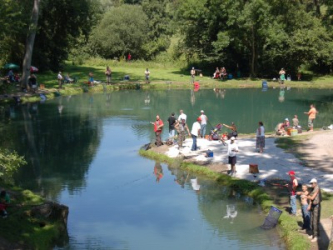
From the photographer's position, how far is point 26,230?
14.8 metres

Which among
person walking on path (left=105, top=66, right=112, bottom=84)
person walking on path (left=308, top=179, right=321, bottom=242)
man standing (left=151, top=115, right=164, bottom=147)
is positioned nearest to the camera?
person walking on path (left=308, top=179, right=321, bottom=242)

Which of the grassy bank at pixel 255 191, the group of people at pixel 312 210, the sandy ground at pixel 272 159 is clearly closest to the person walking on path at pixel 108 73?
the sandy ground at pixel 272 159

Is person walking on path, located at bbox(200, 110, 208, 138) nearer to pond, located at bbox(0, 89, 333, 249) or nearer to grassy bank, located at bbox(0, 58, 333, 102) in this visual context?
pond, located at bbox(0, 89, 333, 249)

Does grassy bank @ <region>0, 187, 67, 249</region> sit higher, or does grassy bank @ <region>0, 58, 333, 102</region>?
grassy bank @ <region>0, 58, 333, 102</region>

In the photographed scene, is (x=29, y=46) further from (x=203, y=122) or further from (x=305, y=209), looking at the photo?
(x=305, y=209)

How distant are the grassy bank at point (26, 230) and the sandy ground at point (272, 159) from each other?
8613 mm

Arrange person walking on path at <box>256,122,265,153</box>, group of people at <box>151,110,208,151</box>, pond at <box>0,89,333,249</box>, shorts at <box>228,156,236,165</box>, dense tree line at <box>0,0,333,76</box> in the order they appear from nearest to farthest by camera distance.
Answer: pond at <box>0,89,333,249</box> < shorts at <box>228,156,236,165</box> < person walking on path at <box>256,122,265,153</box> < group of people at <box>151,110,208,151</box> < dense tree line at <box>0,0,333,76</box>

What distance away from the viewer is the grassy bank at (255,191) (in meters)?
15.1

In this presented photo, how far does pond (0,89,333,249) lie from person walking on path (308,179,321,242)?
1100 millimetres

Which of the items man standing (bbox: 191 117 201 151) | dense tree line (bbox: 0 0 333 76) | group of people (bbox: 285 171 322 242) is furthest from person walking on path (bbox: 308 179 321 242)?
dense tree line (bbox: 0 0 333 76)

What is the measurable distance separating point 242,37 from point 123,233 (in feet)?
130

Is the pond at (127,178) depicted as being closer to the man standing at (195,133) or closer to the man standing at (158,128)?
the man standing at (158,128)

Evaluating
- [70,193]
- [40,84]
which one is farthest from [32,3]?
[70,193]

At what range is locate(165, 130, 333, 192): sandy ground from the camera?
20969mm
